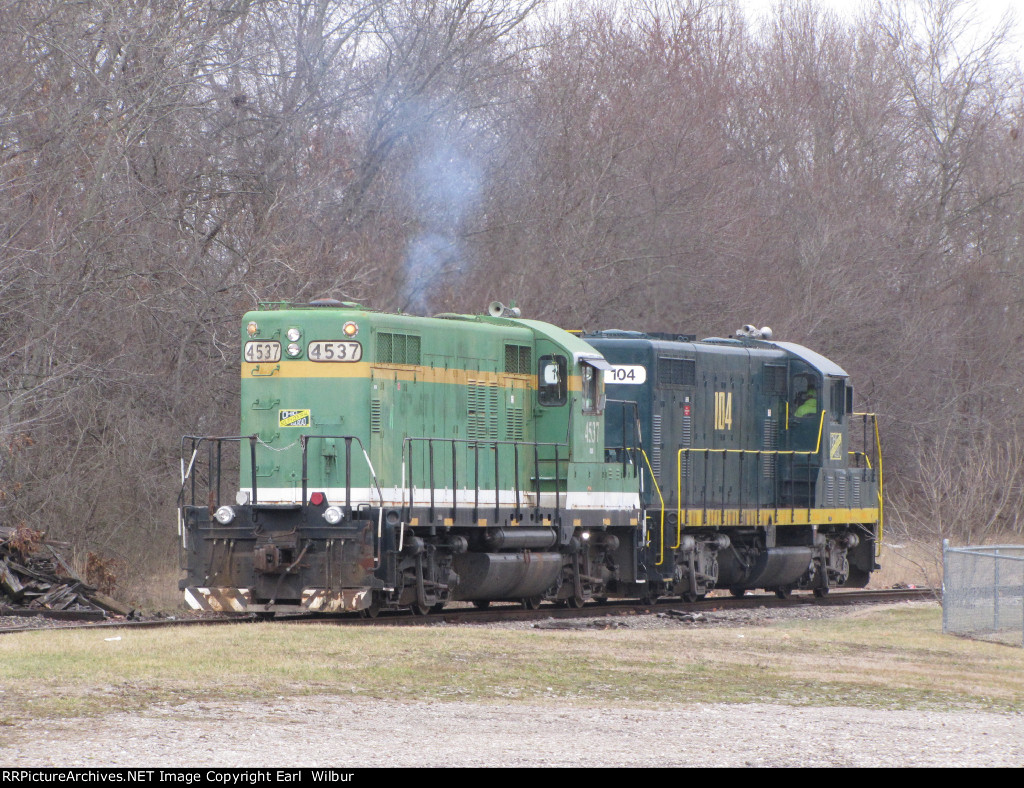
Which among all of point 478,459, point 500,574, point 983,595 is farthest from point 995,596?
point 478,459

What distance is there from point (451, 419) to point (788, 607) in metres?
6.20

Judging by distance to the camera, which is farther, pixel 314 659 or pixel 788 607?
pixel 788 607

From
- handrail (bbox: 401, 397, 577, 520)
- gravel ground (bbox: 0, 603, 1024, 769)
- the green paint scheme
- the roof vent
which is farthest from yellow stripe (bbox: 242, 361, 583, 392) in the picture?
the roof vent

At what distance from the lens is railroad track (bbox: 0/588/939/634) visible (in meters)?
15.0

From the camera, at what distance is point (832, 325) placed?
112ft

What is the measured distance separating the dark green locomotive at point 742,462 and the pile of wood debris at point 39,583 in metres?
7.08

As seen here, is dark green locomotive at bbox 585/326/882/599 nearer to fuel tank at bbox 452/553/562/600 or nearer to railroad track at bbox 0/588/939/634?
railroad track at bbox 0/588/939/634

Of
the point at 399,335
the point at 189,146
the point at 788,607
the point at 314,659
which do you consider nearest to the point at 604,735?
the point at 314,659

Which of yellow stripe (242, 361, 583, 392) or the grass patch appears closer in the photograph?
the grass patch

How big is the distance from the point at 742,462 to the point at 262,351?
8.12 metres

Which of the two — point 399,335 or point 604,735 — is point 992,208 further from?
point 604,735

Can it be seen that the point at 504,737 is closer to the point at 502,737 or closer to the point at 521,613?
the point at 502,737

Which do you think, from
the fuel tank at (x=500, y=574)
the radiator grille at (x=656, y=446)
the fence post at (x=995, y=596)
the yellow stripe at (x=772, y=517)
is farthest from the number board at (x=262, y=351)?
the fence post at (x=995, y=596)

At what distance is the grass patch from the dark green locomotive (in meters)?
4.90
